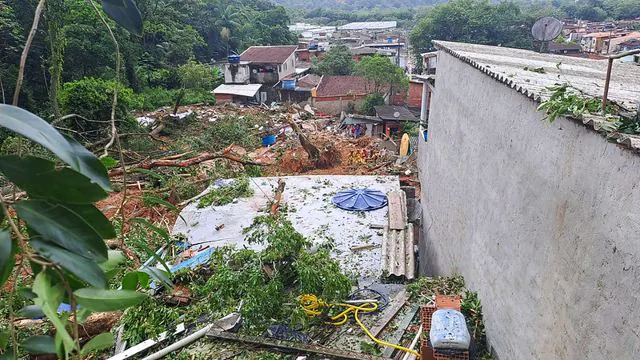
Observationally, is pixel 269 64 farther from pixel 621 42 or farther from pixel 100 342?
pixel 100 342

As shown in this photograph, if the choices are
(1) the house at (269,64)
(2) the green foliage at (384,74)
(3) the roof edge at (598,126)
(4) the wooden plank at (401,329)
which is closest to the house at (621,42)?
(2) the green foliage at (384,74)

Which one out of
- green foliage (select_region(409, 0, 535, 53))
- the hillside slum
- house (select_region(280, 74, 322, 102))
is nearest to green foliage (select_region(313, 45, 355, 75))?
house (select_region(280, 74, 322, 102))

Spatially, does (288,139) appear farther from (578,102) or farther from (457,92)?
(578,102)

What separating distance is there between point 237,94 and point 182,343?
74.5 feet

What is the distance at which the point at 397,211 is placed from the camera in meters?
7.34

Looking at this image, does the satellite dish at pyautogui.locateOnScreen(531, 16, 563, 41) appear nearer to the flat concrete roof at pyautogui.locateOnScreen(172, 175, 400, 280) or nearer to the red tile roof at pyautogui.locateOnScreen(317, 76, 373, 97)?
the flat concrete roof at pyautogui.locateOnScreen(172, 175, 400, 280)

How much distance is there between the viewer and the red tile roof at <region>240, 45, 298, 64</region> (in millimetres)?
29500

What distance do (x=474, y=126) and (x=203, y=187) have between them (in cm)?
725

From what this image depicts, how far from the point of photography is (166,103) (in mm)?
23141

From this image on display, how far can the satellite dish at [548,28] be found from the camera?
6727mm

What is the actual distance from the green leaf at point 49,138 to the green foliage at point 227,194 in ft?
25.3

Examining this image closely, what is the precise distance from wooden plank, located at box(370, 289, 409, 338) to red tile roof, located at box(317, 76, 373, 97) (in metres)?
21.9

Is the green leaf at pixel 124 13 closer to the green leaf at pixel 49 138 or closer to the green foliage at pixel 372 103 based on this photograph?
the green leaf at pixel 49 138

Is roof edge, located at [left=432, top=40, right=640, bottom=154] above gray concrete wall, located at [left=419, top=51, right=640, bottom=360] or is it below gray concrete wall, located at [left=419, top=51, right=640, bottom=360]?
above
